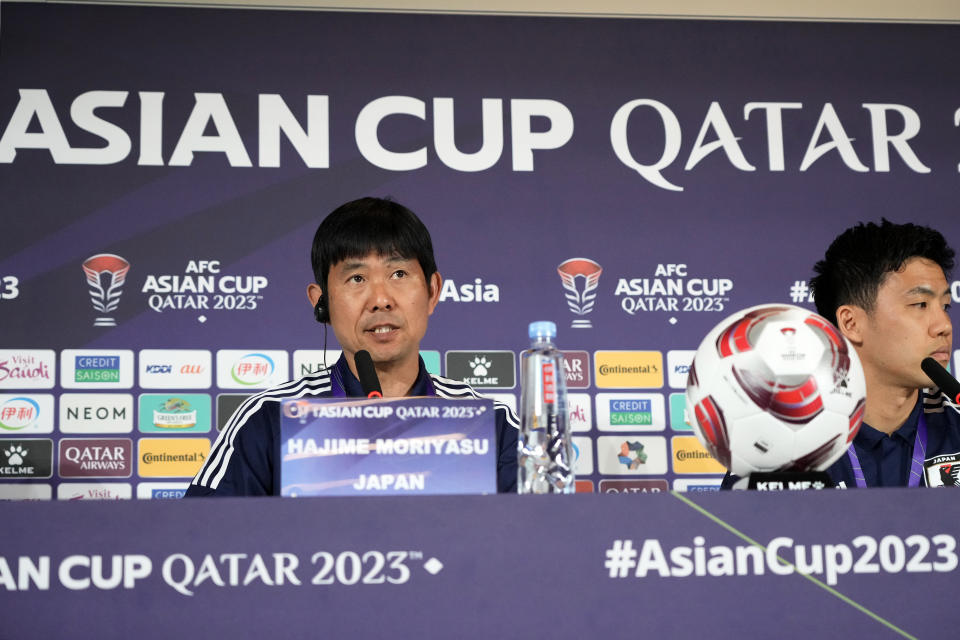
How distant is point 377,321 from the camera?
191cm

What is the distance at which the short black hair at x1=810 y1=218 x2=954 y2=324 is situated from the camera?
2025 mm

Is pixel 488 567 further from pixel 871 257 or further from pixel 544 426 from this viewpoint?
pixel 871 257

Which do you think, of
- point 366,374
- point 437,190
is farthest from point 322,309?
point 437,190

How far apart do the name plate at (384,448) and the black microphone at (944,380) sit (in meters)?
0.71

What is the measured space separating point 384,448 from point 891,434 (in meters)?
1.25

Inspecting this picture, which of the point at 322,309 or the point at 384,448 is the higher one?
the point at 322,309

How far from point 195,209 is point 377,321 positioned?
108 cm

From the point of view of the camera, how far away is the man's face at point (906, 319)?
6.56 ft

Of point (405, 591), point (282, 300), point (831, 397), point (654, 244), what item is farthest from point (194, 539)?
point (654, 244)

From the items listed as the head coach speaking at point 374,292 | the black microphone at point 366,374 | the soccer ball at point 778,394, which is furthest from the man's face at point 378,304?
the soccer ball at point 778,394

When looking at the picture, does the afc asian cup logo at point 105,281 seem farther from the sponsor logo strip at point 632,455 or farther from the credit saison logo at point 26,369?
the sponsor logo strip at point 632,455

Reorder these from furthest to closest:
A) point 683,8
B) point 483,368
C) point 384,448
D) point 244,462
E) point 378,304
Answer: point 683,8 → point 483,368 → point 378,304 → point 244,462 → point 384,448

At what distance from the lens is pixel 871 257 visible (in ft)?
6.78

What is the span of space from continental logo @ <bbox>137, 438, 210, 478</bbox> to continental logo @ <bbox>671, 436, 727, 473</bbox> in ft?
3.98
